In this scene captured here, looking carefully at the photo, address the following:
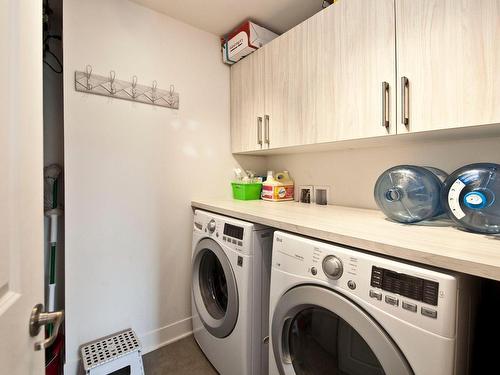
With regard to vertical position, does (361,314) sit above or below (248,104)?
below

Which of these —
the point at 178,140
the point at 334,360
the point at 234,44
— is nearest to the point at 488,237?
the point at 334,360

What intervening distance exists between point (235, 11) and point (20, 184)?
163 centimetres

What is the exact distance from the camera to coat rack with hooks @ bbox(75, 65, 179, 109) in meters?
1.35

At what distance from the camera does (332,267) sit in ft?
2.52

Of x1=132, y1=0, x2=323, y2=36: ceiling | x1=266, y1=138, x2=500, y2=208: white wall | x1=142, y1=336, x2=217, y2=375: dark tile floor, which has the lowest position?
x1=142, y1=336, x2=217, y2=375: dark tile floor

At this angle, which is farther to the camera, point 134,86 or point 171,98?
point 171,98

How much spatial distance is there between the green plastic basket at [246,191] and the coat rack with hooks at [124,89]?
2.39ft

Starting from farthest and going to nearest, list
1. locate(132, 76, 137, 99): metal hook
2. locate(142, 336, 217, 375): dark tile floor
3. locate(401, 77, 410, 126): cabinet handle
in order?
1. locate(132, 76, 137, 99): metal hook
2. locate(142, 336, 217, 375): dark tile floor
3. locate(401, 77, 410, 126): cabinet handle

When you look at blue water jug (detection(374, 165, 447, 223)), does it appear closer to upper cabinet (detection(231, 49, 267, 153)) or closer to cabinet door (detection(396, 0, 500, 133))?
cabinet door (detection(396, 0, 500, 133))

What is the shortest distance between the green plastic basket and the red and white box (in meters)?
0.96

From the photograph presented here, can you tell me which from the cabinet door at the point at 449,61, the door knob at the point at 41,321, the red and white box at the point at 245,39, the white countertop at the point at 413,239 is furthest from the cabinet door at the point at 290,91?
the door knob at the point at 41,321

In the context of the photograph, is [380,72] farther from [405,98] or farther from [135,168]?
[135,168]

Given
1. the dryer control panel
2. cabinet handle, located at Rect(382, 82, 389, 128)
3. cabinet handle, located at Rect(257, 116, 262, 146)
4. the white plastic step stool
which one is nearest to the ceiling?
cabinet handle, located at Rect(257, 116, 262, 146)

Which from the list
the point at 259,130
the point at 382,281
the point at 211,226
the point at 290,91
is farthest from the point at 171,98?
the point at 382,281
